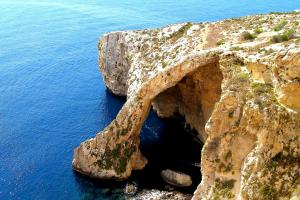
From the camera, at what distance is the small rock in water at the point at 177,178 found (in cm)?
5147

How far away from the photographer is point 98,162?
54.2 m

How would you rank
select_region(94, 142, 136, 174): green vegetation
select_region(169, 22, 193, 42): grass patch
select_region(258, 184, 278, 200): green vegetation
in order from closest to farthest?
select_region(258, 184, 278, 200): green vegetation
select_region(94, 142, 136, 174): green vegetation
select_region(169, 22, 193, 42): grass patch

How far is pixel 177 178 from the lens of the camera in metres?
51.9

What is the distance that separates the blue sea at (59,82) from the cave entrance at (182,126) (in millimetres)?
1144

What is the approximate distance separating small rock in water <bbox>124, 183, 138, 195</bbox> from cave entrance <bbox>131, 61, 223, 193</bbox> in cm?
176

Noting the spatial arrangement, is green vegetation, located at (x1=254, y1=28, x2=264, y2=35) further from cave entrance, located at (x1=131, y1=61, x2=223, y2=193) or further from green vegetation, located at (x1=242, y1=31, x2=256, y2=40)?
cave entrance, located at (x1=131, y1=61, x2=223, y2=193)

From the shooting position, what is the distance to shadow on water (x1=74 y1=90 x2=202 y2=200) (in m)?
51.7

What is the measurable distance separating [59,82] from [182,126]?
29487 millimetres

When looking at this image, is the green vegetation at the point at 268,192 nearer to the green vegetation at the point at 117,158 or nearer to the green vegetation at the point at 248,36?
the green vegetation at the point at 248,36

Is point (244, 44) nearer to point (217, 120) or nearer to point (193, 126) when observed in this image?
point (217, 120)

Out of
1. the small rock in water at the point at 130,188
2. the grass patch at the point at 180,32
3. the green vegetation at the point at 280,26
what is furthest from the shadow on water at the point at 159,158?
the green vegetation at the point at 280,26

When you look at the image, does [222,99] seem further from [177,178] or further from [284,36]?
[177,178]

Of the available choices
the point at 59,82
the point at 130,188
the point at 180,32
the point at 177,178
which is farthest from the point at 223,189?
the point at 59,82

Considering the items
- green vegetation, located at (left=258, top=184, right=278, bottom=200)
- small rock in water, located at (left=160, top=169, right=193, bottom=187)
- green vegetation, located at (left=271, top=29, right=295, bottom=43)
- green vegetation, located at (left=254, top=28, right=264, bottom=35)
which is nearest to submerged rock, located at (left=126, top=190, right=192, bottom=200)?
small rock in water, located at (left=160, top=169, right=193, bottom=187)
